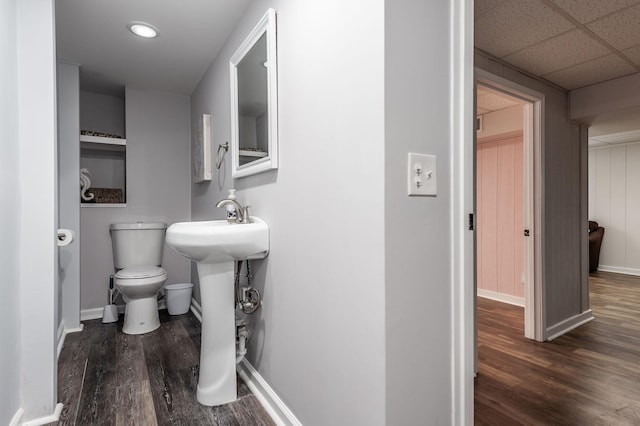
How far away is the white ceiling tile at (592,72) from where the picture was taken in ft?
8.03

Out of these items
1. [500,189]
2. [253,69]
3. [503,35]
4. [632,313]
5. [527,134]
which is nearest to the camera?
[253,69]

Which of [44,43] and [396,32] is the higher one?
[44,43]

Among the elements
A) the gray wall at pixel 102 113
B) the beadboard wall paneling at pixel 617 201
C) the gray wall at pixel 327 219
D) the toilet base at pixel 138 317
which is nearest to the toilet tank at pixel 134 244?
the toilet base at pixel 138 317

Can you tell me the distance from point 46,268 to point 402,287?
1.63 metres

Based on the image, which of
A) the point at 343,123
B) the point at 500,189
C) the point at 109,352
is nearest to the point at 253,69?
the point at 343,123

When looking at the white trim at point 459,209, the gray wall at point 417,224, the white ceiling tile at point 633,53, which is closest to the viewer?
the gray wall at point 417,224

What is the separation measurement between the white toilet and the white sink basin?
1.22 metres

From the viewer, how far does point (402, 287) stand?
1012 millimetres

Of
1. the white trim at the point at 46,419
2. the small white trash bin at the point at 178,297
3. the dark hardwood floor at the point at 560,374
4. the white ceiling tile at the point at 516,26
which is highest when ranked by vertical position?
the white ceiling tile at the point at 516,26

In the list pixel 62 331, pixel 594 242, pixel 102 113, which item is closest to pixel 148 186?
pixel 102 113

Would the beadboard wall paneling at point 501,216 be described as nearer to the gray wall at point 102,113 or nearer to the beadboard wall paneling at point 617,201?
the beadboard wall paneling at point 617,201

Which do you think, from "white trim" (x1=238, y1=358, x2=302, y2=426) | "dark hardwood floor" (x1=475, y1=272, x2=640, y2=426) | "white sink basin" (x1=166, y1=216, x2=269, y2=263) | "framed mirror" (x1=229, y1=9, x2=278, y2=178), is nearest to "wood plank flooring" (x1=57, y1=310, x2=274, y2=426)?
"white trim" (x1=238, y1=358, x2=302, y2=426)

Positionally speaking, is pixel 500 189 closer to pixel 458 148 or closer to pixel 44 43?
pixel 458 148

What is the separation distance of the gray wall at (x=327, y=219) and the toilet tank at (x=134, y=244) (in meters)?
1.67
